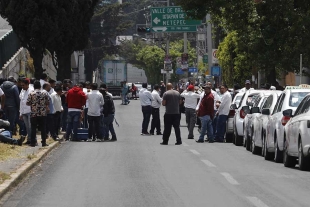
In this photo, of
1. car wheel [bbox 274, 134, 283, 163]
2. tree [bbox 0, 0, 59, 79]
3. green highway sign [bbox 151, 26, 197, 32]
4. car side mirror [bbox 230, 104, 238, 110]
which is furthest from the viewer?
green highway sign [bbox 151, 26, 197, 32]

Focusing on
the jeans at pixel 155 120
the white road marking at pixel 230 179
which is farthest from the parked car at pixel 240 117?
the white road marking at pixel 230 179

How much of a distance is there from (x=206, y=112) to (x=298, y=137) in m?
11.2

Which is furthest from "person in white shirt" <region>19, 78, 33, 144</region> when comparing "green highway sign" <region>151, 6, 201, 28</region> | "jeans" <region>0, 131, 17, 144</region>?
"green highway sign" <region>151, 6, 201, 28</region>

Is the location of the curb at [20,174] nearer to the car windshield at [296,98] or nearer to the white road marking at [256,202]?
the white road marking at [256,202]

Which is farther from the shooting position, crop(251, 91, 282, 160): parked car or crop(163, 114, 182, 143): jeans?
crop(163, 114, 182, 143): jeans

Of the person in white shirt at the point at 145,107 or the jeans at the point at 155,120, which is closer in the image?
the jeans at the point at 155,120

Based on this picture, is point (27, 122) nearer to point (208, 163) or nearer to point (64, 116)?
point (64, 116)

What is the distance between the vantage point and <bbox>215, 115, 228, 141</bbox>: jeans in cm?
2992

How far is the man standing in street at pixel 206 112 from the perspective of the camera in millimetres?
29250

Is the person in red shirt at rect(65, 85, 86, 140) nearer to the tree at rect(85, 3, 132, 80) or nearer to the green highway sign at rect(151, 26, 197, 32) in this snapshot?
the green highway sign at rect(151, 26, 197, 32)

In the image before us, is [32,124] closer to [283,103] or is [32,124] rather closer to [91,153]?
[91,153]

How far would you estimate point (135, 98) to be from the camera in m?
85.1

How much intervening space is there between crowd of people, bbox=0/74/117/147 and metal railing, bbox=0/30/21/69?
293 inches

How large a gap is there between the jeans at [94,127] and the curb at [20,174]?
22.2 feet
